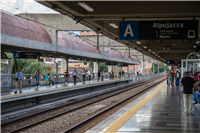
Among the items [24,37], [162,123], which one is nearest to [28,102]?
[24,37]

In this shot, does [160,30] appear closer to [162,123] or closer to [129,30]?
[129,30]

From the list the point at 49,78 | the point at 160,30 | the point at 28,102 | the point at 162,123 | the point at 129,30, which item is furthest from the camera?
the point at 49,78

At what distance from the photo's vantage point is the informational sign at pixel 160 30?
9320 millimetres

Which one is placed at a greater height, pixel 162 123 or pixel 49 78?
pixel 49 78

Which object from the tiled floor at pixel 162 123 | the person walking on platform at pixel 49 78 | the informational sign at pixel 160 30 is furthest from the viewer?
the person walking on platform at pixel 49 78

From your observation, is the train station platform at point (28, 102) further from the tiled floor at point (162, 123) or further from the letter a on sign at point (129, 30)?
the letter a on sign at point (129, 30)

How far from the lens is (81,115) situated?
13.4 m

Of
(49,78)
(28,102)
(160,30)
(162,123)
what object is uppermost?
(160,30)

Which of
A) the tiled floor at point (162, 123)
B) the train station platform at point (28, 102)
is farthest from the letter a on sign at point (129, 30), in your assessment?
the train station platform at point (28, 102)

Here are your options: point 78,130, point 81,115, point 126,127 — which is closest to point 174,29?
point 126,127

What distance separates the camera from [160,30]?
31.3ft

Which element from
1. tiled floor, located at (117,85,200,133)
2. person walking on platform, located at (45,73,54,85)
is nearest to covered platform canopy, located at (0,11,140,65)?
person walking on platform, located at (45,73,54,85)

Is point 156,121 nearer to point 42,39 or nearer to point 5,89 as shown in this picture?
point 5,89

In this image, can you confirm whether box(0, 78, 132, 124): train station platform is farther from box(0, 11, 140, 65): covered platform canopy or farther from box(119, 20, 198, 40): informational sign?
box(119, 20, 198, 40): informational sign
